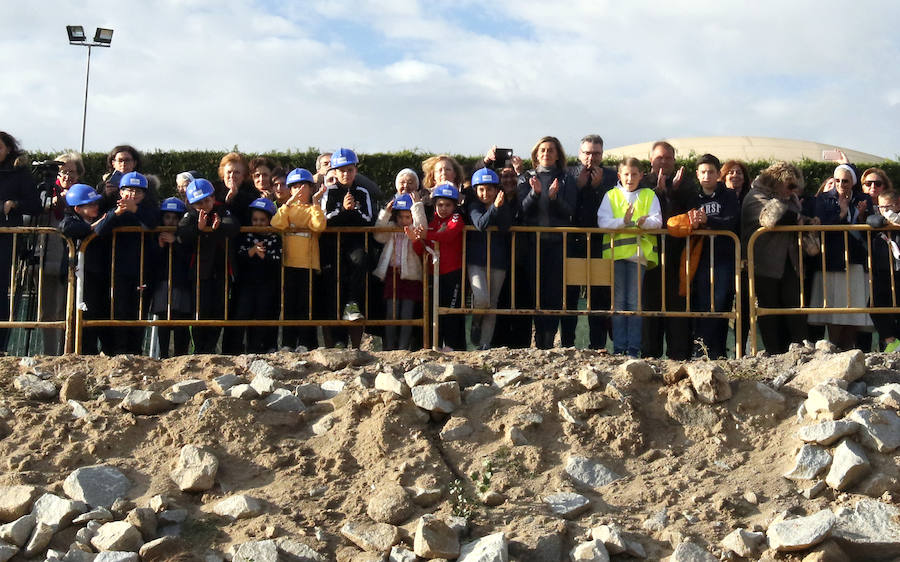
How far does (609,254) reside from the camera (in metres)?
8.30

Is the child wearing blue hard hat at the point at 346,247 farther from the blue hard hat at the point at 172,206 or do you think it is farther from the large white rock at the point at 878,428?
the large white rock at the point at 878,428

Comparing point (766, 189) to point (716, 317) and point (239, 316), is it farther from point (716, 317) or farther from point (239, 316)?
point (239, 316)

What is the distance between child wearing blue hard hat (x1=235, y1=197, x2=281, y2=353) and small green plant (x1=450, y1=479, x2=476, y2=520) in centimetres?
290

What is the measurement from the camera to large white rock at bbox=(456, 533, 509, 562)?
5.22 m

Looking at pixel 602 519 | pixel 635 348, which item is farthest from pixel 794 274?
pixel 602 519

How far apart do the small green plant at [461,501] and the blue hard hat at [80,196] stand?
3.94m

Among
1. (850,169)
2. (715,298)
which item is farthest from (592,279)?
(850,169)

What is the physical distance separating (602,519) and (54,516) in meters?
2.85

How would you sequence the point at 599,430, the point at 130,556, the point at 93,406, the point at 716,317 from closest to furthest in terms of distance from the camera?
the point at 130,556, the point at 599,430, the point at 93,406, the point at 716,317

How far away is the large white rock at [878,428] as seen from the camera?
19.5ft

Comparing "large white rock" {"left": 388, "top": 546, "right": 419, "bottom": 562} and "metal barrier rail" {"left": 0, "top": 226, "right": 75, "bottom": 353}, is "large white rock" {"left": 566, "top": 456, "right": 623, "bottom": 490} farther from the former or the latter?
"metal barrier rail" {"left": 0, "top": 226, "right": 75, "bottom": 353}

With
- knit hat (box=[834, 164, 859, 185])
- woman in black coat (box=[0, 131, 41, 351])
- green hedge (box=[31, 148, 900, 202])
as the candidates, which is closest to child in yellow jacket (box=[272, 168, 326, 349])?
woman in black coat (box=[0, 131, 41, 351])

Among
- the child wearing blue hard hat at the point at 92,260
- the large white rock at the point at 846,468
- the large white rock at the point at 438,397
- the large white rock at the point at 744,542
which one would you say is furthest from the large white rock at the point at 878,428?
the child wearing blue hard hat at the point at 92,260

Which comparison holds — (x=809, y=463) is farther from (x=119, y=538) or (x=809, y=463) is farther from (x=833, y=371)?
(x=119, y=538)
